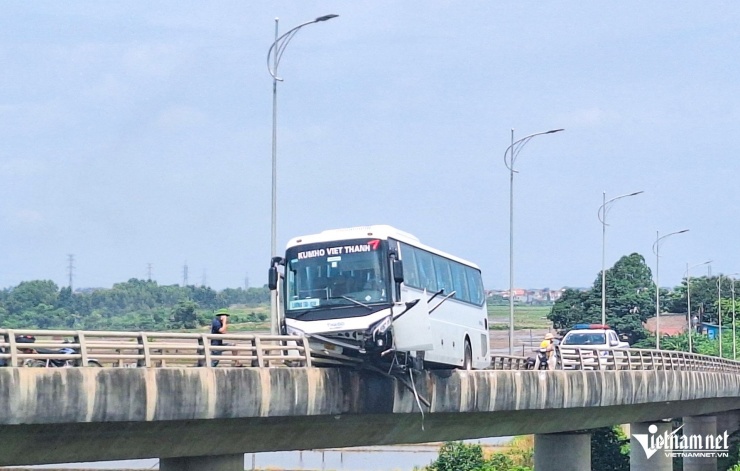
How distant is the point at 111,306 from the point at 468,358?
297 ft

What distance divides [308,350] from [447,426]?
812 centimetres

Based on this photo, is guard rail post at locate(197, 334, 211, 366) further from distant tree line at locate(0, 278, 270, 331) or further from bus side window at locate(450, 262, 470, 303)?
distant tree line at locate(0, 278, 270, 331)

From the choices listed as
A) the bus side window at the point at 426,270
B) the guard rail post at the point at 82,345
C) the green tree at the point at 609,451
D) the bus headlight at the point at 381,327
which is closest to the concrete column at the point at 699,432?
the green tree at the point at 609,451

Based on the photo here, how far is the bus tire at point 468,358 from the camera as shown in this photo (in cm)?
3219

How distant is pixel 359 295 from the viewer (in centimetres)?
2588

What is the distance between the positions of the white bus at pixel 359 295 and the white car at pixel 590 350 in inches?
554

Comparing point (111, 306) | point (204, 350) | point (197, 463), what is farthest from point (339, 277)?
point (111, 306)

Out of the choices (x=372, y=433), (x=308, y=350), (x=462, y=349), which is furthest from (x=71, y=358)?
(x=462, y=349)

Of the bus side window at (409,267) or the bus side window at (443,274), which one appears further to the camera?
the bus side window at (443,274)

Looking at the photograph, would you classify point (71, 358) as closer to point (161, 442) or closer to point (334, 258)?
point (161, 442)

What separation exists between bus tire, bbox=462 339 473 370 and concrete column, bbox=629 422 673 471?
2273 cm

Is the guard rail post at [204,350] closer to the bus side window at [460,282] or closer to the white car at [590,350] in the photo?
the bus side window at [460,282]

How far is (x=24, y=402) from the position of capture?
18.5 m

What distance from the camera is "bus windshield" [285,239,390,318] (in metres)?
25.9
